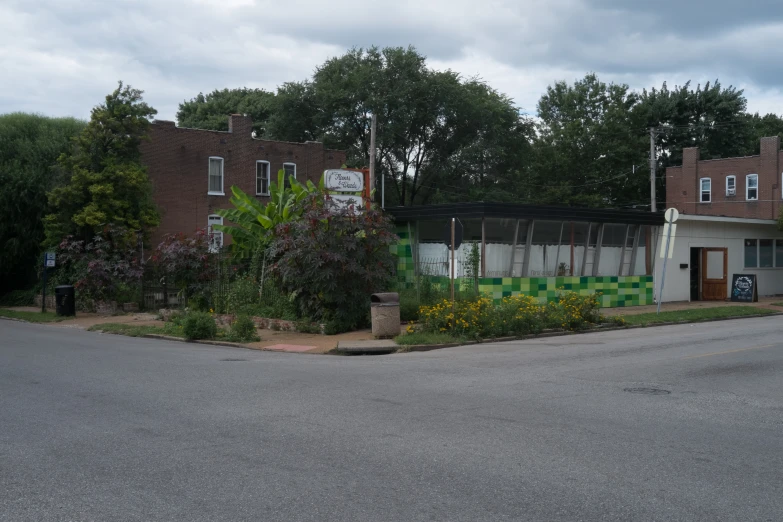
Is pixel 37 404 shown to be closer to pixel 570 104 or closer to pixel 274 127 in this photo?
pixel 274 127

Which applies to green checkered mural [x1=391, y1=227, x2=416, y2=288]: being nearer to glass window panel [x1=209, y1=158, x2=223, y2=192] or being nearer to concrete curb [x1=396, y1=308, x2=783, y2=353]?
concrete curb [x1=396, y1=308, x2=783, y2=353]

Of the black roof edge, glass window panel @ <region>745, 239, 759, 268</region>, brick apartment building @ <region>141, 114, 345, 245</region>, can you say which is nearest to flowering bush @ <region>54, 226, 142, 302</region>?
brick apartment building @ <region>141, 114, 345, 245</region>

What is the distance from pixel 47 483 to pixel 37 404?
3932mm

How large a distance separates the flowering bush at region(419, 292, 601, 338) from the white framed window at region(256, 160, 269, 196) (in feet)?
83.9

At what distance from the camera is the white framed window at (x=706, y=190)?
54.6 m

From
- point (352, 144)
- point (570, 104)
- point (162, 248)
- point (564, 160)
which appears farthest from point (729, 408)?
point (570, 104)

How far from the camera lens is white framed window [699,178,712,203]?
54562 mm

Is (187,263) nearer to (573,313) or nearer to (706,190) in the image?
(573,313)

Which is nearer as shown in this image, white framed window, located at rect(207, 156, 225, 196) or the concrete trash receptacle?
the concrete trash receptacle

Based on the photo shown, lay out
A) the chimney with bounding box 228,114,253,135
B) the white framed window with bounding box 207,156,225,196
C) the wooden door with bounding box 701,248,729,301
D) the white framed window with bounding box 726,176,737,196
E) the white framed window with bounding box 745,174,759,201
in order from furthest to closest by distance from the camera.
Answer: the white framed window with bounding box 726,176,737,196
the white framed window with bounding box 745,174,759,201
the chimney with bounding box 228,114,253,135
the white framed window with bounding box 207,156,225,196
the wooden door with bounding box 701,248,729,301

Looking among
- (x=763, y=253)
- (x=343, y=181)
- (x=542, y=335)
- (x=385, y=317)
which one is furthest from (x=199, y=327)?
(x=763, y=253)

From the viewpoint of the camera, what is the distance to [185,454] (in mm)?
7184

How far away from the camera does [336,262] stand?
63.4 feet

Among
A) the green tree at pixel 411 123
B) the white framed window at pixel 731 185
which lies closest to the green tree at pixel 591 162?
the green tree at pixel 411 123
